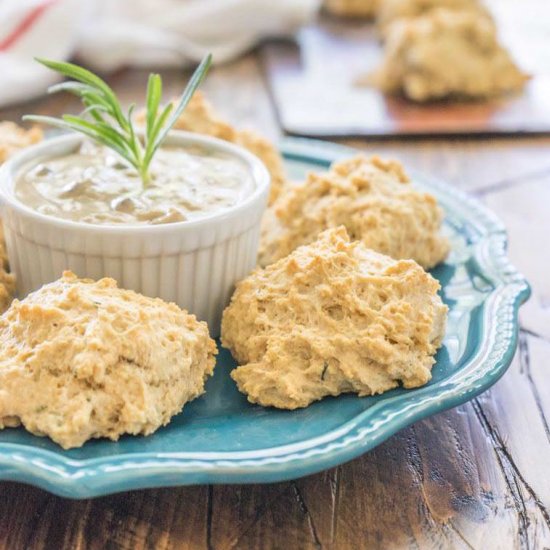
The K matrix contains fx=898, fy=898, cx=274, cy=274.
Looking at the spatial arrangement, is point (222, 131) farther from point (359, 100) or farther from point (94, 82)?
point (359, 100)

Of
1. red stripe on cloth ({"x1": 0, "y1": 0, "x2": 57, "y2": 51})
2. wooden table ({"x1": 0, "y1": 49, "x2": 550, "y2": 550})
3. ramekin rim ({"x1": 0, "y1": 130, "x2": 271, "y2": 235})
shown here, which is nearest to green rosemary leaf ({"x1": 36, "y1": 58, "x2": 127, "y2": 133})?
ramekin rim ({"x1": 0, "y1": 130, "x2": 271, "y2": 235})

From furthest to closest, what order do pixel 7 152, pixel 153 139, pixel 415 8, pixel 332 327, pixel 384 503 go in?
1. pixel 415 8
2. pixel 7 152
3. pixel 153 139
4. pixel 332 327
5. pixel 384 503

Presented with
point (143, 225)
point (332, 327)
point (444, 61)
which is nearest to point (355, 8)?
point (444, 61)

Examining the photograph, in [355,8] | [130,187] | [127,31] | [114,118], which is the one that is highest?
[114,118]

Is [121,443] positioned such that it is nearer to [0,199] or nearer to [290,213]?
[0,199]

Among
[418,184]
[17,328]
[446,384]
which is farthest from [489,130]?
[17,328]

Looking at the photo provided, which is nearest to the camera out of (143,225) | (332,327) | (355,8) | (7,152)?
(332,327)

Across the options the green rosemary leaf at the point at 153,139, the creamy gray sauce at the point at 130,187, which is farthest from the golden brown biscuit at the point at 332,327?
the green rosemary leaf at the point at 153,139
